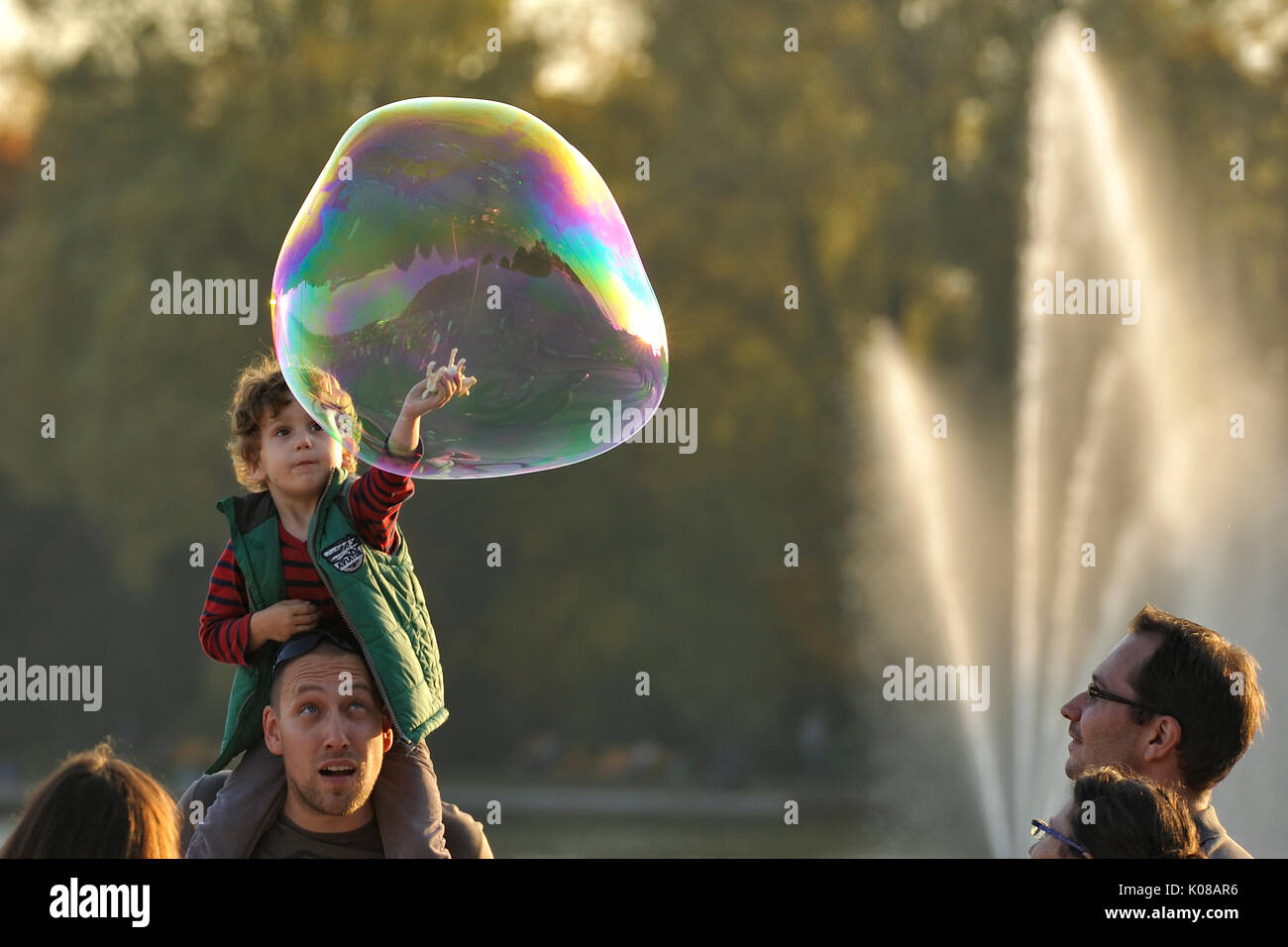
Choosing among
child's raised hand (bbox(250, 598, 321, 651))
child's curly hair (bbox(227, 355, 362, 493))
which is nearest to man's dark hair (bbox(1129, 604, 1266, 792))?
child's raised hand (bbox(250, 598, 321, 651))

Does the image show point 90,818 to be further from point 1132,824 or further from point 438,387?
point 1132,824

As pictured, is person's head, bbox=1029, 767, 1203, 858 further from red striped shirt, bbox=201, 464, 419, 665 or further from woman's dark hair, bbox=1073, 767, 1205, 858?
red striped shirt, bbox=201, 464, 419, 665

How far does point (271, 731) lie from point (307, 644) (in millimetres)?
245

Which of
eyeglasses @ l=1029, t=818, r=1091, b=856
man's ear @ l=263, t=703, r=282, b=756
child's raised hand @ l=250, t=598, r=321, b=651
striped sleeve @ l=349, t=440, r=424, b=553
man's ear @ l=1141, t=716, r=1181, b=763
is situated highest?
striped sleeve @ l=349, t=440, r=424, b=553

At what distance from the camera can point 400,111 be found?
5301mm

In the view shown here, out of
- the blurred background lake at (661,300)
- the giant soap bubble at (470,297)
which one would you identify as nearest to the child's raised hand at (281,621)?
the giant soap bubble at (470,297)

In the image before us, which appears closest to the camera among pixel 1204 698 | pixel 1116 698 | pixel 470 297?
pixel 1204 698

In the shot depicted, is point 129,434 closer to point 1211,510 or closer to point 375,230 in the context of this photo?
point 1211,510

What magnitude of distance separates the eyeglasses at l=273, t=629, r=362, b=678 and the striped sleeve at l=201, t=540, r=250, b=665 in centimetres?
11

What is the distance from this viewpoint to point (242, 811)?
4.63 meters

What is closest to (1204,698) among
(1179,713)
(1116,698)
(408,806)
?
(1179,713)

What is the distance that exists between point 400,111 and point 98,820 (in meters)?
2.52

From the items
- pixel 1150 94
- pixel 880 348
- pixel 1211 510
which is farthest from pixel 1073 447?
pixel 1150 94

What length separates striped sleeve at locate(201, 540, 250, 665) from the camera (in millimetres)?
4703
